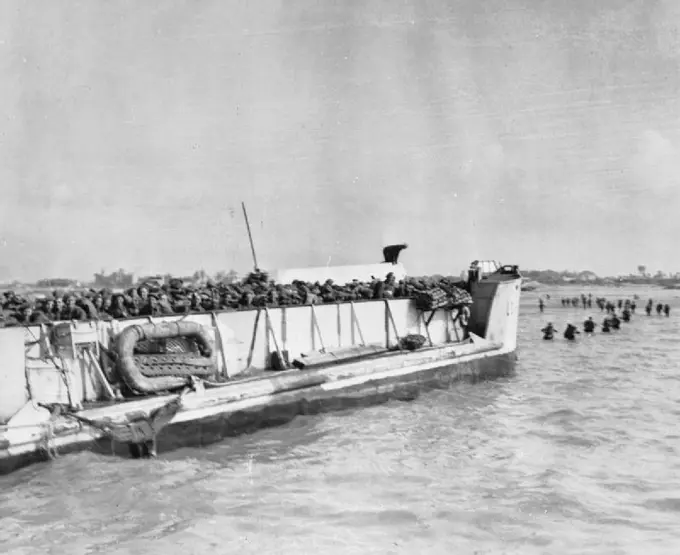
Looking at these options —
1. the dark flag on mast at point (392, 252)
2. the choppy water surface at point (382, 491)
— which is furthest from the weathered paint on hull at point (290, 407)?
the dark flag on mast at point (392, 252)

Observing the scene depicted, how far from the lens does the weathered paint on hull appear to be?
11570mm

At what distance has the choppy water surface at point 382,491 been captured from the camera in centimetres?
884

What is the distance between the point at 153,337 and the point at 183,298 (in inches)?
96.0

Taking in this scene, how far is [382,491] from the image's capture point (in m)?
10.9

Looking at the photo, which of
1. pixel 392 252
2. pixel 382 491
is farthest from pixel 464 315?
pixel 382 491

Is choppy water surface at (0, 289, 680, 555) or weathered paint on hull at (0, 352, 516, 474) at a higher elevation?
weathered paint on hull at (0, 352, 516, 474)

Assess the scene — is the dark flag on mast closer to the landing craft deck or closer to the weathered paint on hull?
the landing craft deck

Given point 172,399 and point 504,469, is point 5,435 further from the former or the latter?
point 504,469

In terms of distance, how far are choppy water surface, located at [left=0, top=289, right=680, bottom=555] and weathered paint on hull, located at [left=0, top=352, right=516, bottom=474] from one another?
0.24m

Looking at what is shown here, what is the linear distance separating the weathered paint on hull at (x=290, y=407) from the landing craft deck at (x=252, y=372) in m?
0.03

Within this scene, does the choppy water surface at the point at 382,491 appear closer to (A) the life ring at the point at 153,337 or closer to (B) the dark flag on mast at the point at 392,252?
(A) the life ring at the point at 153,337

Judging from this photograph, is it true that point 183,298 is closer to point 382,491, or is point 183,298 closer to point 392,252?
point 382,491

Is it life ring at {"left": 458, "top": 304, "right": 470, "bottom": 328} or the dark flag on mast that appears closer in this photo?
life ring at {"left": 458, "top": 304, "right": 470, "bottom": 328}

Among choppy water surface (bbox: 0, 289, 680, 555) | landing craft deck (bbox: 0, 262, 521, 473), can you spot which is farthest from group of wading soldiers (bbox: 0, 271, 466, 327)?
choppy water surface (bbox: 0, 289, 680, 555)
